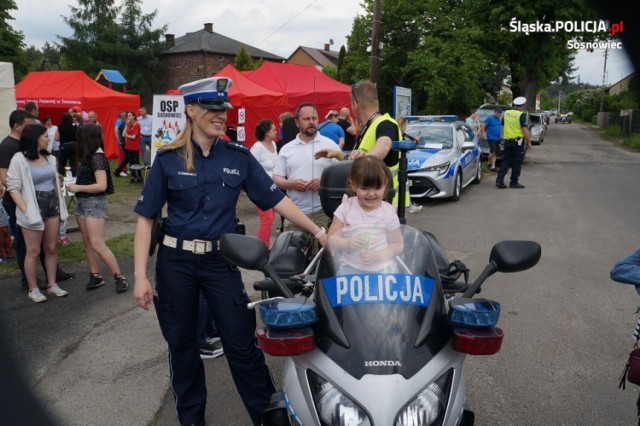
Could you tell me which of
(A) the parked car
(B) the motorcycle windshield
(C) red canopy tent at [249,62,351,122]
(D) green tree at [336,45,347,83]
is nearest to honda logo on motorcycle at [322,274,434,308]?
(B) the motorcycle windshield

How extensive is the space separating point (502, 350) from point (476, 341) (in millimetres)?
2727

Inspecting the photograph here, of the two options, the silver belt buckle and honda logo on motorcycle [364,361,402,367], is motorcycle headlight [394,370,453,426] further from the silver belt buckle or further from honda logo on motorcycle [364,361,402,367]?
the silver belt buckle

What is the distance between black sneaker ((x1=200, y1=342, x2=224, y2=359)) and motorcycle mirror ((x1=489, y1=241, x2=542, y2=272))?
9.40ft

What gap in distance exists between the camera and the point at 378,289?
6.94 ft

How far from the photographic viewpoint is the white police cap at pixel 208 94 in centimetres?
320

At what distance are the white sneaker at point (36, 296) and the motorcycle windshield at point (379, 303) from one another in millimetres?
4545

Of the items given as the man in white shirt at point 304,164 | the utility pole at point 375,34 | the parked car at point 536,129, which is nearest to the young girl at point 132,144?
the utility pole at point 375,34

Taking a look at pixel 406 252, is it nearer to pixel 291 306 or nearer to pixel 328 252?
pixel 328 252

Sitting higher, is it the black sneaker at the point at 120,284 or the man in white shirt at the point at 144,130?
the man in white shirt at the point at 144,130

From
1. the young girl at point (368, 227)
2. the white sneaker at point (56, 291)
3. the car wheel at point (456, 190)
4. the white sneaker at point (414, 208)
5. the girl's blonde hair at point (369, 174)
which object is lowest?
the white sneaker at point (56, 291)

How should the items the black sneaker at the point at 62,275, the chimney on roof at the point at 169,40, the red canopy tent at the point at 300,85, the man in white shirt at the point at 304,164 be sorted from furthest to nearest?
1. the chimney on roof at the point at 169,40
2. the red canopy tent at the point at 300,85
3. the black sneaker at the point at 62,275
4. the man in white shirt at the point at 304,164

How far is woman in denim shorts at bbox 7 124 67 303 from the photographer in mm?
5676

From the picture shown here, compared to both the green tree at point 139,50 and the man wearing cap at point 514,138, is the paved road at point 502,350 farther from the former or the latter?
the green tree at point 139,50

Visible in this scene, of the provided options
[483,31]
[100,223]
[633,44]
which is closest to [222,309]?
[633,44]
